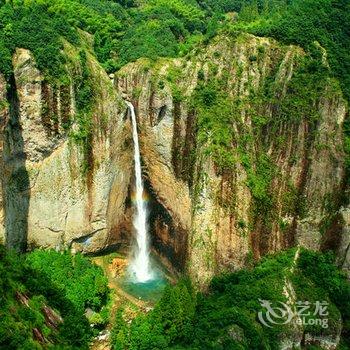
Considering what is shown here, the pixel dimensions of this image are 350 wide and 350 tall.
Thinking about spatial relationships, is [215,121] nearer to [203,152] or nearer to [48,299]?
[203,152]

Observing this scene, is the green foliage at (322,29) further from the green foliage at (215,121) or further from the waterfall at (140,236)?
the waterfall at (140,236)

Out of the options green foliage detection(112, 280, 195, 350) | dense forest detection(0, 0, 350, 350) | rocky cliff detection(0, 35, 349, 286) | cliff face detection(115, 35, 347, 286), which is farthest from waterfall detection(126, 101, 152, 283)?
green foliage detection(112, 280, 195, 350)

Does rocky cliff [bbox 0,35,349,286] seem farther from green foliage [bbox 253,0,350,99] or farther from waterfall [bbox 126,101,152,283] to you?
waterfall [bbox 126,101,152,283]

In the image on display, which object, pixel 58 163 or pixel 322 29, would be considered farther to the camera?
pixel 322 29

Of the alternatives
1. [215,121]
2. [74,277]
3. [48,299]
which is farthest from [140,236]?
[48,299]

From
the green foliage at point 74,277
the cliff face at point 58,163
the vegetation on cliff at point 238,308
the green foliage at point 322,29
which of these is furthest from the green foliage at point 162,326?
the green foliage at point 322,29
